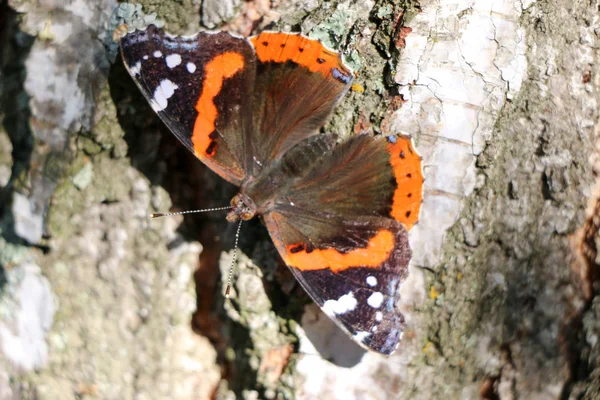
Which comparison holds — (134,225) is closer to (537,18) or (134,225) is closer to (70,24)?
(70,24)

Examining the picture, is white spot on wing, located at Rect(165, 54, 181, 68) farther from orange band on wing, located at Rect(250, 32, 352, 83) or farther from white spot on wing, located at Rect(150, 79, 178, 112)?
orange band on wing, located at Rect(250, 32, 352, 83)

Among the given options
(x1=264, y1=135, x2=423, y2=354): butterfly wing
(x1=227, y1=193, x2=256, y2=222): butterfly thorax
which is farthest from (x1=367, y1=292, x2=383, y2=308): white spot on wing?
(x1=227, y1=193, x2=256, y2=222): butterfly thorax

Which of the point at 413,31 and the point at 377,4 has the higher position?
the point at 377,4

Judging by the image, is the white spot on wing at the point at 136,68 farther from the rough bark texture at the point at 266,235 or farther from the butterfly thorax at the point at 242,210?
the butterfly thorax at the point at 242,210

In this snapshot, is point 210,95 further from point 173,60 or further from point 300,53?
point 300,53

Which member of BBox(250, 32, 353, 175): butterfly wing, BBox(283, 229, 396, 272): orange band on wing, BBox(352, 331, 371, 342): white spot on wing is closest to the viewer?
BBox(352, 331, 371, 342): white spot on wing

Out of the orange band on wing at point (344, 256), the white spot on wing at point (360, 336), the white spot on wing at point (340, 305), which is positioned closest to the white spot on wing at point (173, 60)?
the orange band on wing at point (344, 256)

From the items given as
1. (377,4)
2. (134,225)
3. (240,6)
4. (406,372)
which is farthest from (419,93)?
(134,225)

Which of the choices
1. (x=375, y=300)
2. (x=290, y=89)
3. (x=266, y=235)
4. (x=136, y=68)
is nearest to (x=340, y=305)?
(x=375, y=300)
